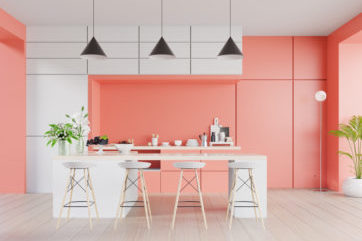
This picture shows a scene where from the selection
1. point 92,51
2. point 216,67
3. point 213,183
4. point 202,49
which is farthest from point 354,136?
point 92,51

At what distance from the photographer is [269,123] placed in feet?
23.7

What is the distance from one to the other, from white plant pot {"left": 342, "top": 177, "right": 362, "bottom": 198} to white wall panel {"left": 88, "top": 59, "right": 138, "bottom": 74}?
4447 millimetres

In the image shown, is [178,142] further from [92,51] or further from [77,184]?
[92,51]

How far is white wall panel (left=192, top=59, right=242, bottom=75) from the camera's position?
6.64m

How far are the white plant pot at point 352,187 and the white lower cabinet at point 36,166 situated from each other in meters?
5.48

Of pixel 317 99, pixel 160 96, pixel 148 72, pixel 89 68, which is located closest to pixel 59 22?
pixel 89 68

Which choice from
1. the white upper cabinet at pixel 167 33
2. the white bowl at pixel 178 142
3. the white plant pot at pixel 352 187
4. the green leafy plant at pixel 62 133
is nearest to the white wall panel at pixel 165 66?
the white upper cabinet at pixel 167 33

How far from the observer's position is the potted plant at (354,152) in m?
6.14

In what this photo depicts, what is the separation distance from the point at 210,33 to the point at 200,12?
0.82 meters

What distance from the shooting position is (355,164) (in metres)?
6.32

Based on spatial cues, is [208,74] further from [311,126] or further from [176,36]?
[311,126]

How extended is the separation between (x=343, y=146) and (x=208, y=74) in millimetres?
2983

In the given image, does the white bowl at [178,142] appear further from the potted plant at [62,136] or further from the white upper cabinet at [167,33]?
the potted plant at [62,136]

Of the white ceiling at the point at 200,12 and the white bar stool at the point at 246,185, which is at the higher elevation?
the white ceiling at the point at 200,12
